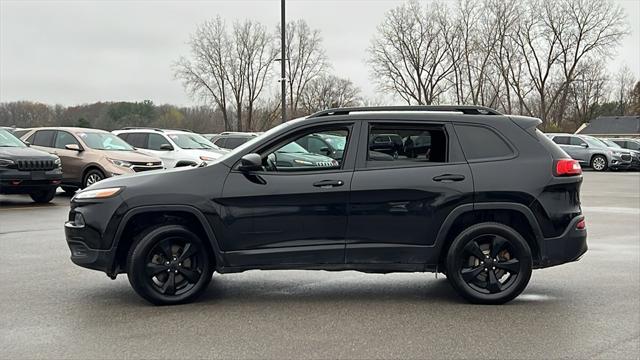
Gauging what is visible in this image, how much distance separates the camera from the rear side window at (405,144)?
5.63 m

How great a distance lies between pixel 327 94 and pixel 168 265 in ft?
231

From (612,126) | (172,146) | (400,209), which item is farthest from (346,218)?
(612,126)

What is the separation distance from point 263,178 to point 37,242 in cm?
492

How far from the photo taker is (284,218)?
17.9 feet

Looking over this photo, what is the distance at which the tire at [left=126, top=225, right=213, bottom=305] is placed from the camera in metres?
5.45

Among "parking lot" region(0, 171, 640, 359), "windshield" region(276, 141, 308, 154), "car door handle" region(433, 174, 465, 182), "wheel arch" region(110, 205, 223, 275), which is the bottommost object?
"parking lot" region(0, 171, 640, 359)

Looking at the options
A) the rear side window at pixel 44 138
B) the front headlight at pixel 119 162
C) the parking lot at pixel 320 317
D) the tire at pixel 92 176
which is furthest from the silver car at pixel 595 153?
the parking lot at pixel 320 317

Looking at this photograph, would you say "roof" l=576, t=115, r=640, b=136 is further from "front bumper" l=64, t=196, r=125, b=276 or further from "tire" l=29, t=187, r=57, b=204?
"front bumper" l=64, t=196, r=125, b=276

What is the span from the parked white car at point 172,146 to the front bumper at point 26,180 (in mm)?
4044

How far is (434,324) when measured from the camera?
5043mm

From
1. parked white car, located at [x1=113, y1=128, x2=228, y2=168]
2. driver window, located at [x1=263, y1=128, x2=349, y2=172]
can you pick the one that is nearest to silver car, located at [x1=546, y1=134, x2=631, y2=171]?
parked white car, located at [x1=113, y1=128, x2=228, y2=168]

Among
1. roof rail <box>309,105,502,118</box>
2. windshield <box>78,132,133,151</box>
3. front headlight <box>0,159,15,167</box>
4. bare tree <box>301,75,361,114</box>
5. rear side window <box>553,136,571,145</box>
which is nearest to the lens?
roof rail <box>309,105,502,118</box>

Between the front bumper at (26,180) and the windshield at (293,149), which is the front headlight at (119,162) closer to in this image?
the front bumper at (26,180)

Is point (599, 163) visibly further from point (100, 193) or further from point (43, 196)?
point (100, 193)
